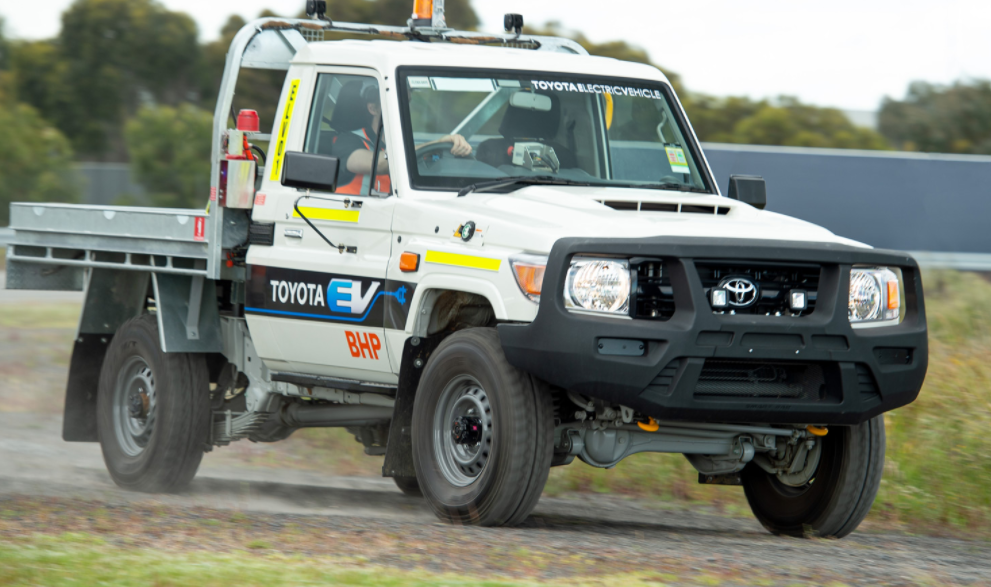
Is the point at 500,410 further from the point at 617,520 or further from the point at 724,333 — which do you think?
the point at 617,520

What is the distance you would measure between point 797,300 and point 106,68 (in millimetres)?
46286

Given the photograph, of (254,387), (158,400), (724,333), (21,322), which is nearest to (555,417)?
(724,333)

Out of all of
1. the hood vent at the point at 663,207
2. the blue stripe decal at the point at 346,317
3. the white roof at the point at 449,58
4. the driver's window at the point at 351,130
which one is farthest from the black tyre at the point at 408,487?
the hood vent at the point at 663,207

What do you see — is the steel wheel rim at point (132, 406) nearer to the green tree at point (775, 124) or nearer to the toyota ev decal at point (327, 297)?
the toyota ev decal at point (327, 297)

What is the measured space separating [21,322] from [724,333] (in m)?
12.8

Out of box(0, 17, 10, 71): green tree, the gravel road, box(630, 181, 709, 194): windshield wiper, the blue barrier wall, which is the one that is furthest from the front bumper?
box(0, 17, 10, 71): green tree

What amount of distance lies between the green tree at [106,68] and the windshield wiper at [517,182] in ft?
145

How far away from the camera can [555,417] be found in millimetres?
6414

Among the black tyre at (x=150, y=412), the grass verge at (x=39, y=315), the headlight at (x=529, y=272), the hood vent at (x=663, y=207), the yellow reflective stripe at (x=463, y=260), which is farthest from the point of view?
the grass verge at (x=39, y=315)

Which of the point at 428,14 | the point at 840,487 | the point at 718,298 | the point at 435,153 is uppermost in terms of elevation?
the point at 428,14

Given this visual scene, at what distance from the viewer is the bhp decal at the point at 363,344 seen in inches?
272

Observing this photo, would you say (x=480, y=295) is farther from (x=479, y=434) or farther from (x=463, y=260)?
(x=479, y=434)

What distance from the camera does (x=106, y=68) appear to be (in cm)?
4894

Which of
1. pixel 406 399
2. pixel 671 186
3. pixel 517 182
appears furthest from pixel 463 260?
pixel 671 186
